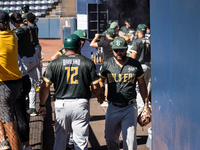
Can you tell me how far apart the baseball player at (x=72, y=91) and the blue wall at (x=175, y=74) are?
3.01 feet

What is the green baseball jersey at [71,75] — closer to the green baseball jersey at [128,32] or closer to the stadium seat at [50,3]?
the green baseball jersey at [128,32]

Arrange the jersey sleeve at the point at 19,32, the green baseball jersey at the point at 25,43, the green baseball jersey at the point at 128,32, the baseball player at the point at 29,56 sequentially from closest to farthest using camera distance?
the jersey sleeve at the point at 19,32 → the green baseball jersey at the point at 25,43 → the baseball player at the point at 29,56 → the green baseball jersey at the point at 128,32

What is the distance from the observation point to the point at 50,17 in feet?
86.9

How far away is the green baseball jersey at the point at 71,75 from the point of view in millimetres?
3934

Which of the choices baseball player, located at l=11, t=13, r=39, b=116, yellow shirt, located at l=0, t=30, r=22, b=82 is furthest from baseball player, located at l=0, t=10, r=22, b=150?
baseball player, located at l=11, t=13, r=39, b=116

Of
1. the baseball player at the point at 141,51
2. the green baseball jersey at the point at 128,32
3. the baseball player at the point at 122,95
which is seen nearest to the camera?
the baseball player at the point at 122,95

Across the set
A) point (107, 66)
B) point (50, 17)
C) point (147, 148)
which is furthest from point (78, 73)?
point (50, 17)

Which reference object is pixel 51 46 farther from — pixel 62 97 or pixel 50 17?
pixel 62 97

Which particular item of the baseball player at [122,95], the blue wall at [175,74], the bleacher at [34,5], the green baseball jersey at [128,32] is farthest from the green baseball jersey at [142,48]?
the bleacher at [34,5]

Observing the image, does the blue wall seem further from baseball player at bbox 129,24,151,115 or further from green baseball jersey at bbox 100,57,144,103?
baseball player at bbox 129,24,151,115

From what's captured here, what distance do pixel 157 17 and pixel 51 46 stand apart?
1865 centimetres

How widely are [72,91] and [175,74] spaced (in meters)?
1.44

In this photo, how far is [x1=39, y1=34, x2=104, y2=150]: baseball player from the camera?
3.93 m

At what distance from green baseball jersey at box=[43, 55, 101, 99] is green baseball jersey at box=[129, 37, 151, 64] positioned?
3.04 metres
